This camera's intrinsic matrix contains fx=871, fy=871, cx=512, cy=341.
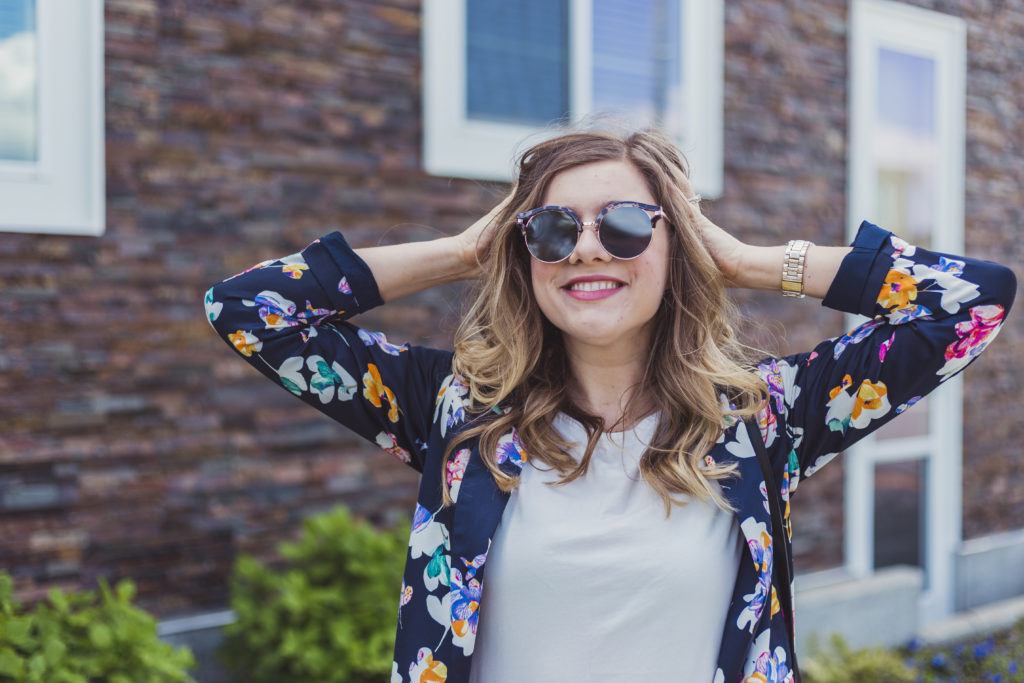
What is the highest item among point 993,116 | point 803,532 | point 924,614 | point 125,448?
point 993,116

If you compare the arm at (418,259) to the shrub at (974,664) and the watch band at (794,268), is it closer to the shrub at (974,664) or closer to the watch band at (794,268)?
the watch band at (794,268)

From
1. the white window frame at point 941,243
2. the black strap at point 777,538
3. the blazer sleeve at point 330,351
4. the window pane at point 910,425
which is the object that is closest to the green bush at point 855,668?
the white window frame at point 941,243

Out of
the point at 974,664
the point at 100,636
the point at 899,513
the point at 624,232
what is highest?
the point at 624,232

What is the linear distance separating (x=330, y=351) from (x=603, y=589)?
0.72 metres

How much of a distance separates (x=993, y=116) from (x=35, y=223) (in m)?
5.98

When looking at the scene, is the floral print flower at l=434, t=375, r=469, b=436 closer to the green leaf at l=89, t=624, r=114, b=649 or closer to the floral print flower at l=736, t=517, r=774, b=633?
the floral print flower at l=736, t=517, r=774, b=633

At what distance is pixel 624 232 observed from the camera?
163 centimetres

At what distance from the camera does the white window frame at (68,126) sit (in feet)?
9.95

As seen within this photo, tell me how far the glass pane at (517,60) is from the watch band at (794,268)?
2.39 m

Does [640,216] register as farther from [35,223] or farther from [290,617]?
[35,223]

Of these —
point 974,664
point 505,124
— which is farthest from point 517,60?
point 974,664

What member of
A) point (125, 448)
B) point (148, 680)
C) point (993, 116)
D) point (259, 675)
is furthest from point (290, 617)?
point (993, 116)

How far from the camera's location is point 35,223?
9.79ft

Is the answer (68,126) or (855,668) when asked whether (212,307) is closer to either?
(68,126)
